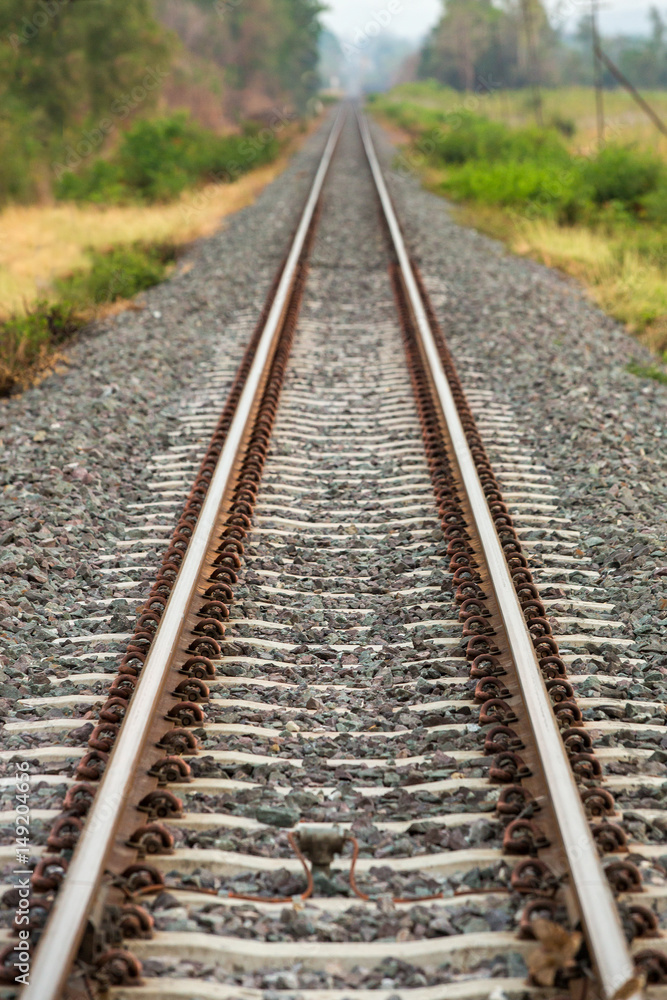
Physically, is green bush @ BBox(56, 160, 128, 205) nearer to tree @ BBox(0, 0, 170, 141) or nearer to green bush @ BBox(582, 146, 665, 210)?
tree @ BBox(0, 0, 170, 141)

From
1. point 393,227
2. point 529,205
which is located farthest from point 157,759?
point 529,205

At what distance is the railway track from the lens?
7.49 feet

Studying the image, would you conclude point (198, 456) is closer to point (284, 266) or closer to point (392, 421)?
Answer: point (392, 421)

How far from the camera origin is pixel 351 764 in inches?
122

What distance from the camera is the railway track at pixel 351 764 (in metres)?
2.28

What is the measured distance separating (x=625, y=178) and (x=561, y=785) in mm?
14970

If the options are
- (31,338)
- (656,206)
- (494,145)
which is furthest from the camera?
(494,145)

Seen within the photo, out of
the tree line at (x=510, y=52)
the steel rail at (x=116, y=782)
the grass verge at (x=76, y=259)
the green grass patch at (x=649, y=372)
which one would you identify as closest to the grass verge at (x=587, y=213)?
the green grass patch at (x=649, y=372)

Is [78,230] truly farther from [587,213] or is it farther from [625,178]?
[625,178]

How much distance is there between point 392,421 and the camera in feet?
21.1

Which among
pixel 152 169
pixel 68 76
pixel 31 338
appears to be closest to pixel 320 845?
pixel 31 338

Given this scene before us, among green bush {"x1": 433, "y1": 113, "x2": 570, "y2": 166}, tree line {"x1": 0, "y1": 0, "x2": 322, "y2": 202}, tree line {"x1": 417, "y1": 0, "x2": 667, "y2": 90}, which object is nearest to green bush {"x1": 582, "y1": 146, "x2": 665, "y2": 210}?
green bush {"x1": 433, "y1": 113, "x2": 570, "y2": 166}
